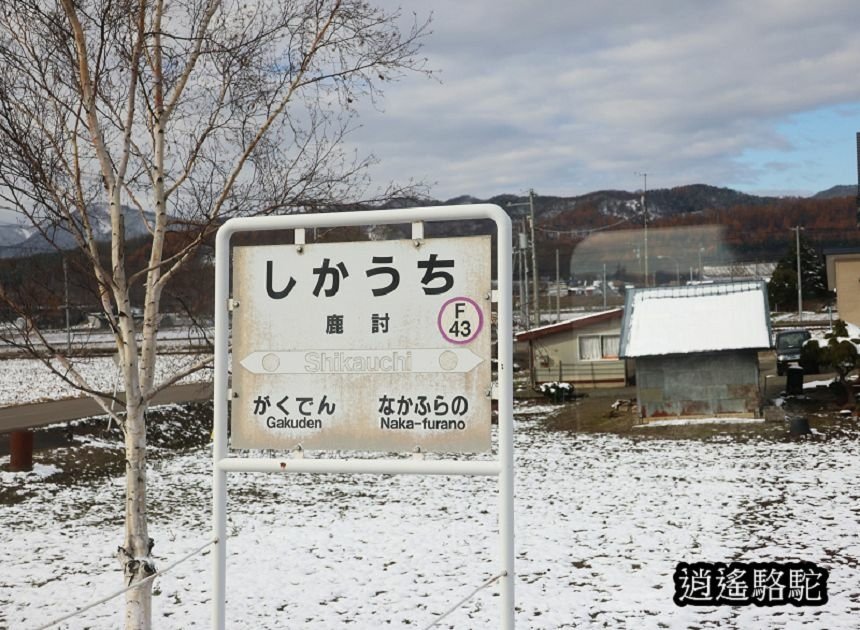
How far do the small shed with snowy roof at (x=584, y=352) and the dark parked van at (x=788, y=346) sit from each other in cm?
589

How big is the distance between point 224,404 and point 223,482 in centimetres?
48

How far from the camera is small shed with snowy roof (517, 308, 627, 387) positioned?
34094 millimetres

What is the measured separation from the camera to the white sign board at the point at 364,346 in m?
4.46

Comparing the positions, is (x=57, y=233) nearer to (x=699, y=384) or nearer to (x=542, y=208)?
(x=699, y=384)

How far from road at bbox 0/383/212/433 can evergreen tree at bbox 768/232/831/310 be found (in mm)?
57579

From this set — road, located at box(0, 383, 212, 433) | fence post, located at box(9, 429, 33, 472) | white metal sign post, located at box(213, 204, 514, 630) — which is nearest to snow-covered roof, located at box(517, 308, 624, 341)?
road, located at box(0, 383, 212, 433)

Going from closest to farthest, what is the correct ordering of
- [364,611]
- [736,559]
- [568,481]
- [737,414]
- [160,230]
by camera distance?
1. [160,230]
2. [364,611]
3. [736,559]
4. [568,481]
5. [737,414]

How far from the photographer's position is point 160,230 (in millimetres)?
6633

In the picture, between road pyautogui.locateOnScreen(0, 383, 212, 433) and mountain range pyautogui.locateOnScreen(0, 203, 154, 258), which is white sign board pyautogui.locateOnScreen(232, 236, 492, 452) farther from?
road pyautogui.locateOnScreen(0, 383, 212, 433)

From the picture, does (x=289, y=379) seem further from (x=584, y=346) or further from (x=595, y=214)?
(x=595, y=214)

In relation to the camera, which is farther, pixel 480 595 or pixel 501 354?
pixel 480 595

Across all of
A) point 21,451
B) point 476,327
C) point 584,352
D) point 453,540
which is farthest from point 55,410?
point 476,327

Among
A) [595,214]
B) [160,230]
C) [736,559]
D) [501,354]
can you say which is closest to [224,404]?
[501,354]

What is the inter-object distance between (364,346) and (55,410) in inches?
961
